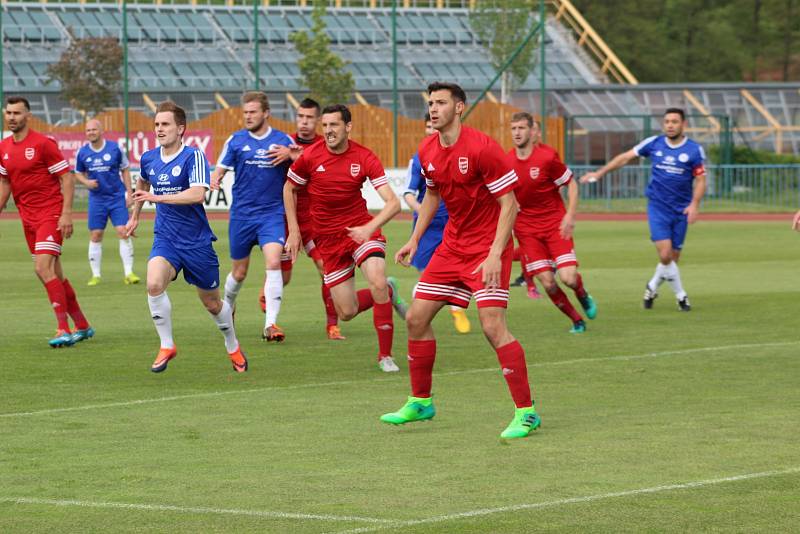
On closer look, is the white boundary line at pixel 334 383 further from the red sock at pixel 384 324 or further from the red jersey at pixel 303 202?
the red jersey at pixel 303 202

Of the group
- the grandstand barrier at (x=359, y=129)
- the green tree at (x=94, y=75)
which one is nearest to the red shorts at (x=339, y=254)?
the grandstand barrier at (x=359, y=129)

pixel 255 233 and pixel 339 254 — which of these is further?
pixel 255 233

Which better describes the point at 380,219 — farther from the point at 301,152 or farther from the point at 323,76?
the point at 323,76

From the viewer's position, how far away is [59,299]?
1284 cm

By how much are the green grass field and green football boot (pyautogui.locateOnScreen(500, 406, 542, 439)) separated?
76 millimetres

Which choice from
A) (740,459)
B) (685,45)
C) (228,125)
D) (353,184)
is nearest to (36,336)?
(353,184)

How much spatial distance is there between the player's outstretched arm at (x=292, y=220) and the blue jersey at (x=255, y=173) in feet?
5.16

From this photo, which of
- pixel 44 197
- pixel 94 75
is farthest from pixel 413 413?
pixel 94 75

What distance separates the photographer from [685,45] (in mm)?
73750

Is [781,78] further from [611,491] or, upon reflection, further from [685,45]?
[611,491]

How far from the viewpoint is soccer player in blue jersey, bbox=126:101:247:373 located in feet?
35.6

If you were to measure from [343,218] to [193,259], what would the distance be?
1404mm

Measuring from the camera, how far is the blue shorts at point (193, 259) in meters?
10.9

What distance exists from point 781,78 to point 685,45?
8.34 metres
